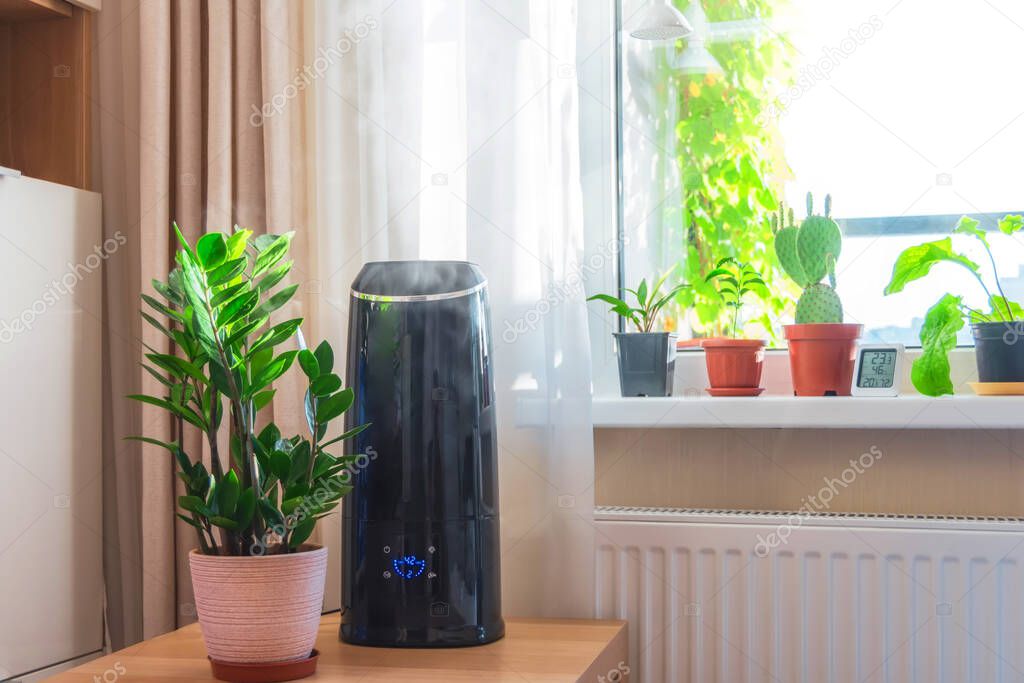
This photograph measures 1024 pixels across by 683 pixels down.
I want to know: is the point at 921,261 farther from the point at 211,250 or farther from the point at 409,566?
the point at 211,250

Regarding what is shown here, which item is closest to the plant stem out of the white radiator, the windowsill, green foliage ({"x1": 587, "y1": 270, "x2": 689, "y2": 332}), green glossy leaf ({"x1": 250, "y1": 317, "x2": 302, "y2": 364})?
the windowsill

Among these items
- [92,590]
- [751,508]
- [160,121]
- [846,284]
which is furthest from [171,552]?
[846,284]

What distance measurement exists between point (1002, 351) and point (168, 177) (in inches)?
51.9

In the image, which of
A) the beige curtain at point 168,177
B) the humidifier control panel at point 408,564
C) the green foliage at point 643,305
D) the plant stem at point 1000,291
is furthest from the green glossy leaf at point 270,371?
the plant stem at point 1000,291

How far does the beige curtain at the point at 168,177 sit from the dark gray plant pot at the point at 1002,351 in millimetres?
1007

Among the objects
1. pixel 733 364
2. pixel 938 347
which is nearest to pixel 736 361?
pixel 733 364

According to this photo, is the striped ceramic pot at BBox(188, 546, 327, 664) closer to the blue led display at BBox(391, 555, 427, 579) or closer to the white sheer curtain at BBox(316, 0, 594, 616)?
the blue led display at BBox(391, 555, 427, 579)

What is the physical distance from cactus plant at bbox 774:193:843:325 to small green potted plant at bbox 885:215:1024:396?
0.09 meters

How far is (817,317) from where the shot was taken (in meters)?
1.52

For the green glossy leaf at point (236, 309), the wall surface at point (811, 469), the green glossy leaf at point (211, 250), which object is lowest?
the wall surface at point (811, 469)

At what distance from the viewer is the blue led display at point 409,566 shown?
1227 mm

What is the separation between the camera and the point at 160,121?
5.32 feet

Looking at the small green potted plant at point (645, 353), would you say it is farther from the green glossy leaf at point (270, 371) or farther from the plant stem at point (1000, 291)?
the green glossy leaf at point (270, 371)

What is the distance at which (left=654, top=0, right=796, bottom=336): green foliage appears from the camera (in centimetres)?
168
